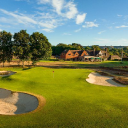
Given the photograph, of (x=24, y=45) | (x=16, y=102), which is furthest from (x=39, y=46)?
(x=16, y=102)

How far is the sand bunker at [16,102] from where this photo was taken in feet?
37.9

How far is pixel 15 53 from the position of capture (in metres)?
41.8

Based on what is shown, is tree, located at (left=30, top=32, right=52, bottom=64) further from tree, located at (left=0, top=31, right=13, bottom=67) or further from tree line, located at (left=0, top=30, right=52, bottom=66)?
tree, located at (left=0, top=31, right=13, bottom=67)

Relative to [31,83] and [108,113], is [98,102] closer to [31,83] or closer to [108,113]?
A: [108,113]

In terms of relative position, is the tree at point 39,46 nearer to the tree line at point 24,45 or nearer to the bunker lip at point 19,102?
the tree line at point 24,45

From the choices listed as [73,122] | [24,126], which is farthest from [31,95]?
[73,122]

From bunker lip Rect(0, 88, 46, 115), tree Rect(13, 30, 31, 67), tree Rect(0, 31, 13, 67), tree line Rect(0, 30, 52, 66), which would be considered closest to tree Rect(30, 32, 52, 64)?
tree line Rect(0, 30, 52, 66)

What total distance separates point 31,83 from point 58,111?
11097mm

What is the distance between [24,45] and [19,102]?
32815 mm

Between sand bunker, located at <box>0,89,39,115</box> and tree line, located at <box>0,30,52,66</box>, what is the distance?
27.5 meters

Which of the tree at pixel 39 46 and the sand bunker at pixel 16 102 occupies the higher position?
the tree at pixel 39 46

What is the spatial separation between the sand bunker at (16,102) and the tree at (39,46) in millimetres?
28347

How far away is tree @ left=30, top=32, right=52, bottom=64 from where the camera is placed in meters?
42.8

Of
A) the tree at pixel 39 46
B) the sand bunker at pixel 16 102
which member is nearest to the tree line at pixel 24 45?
the tree at pixel 39 46
